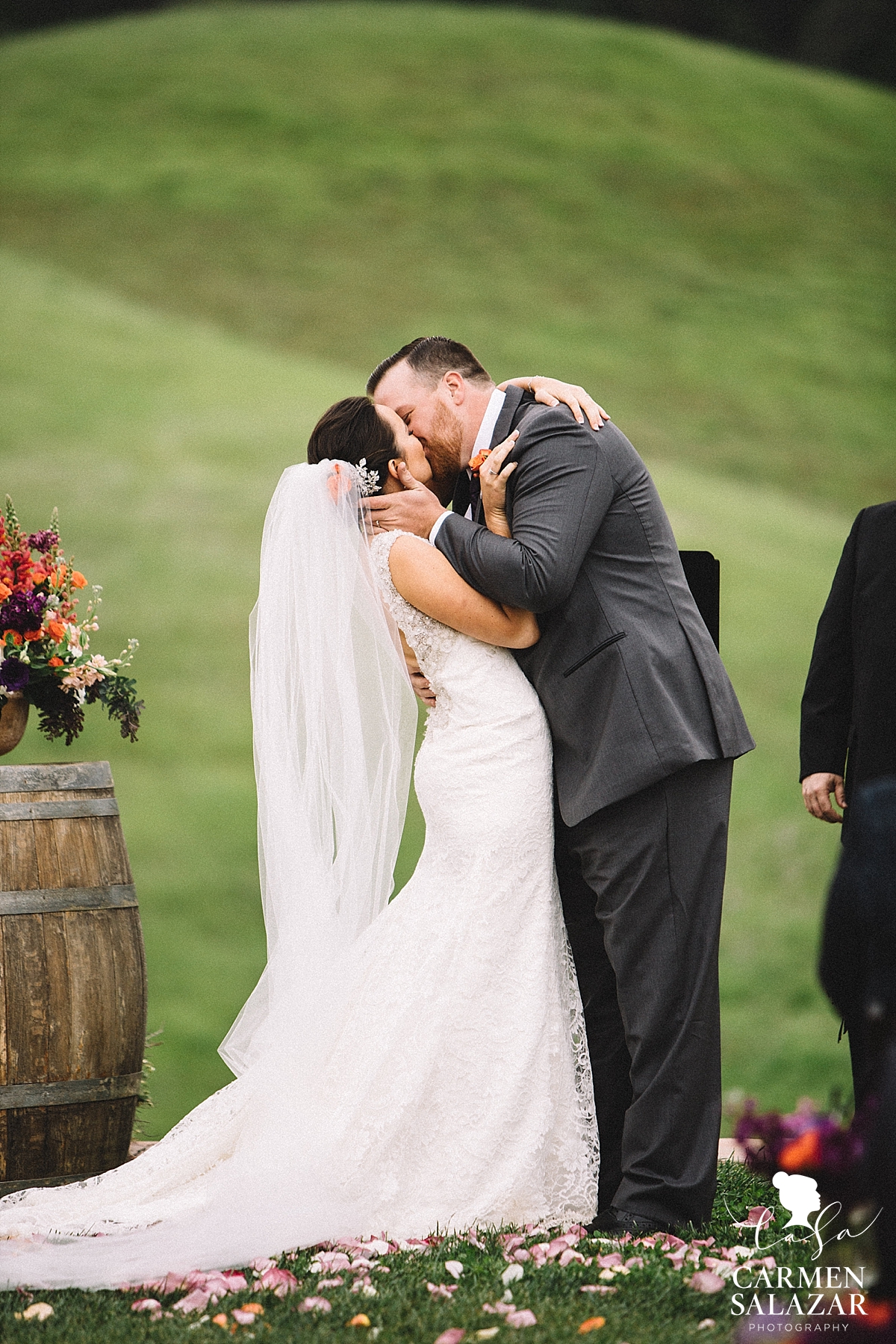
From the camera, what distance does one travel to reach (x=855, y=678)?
3.12m

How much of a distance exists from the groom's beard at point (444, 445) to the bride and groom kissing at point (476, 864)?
11 mm

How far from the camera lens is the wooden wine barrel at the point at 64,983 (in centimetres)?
303

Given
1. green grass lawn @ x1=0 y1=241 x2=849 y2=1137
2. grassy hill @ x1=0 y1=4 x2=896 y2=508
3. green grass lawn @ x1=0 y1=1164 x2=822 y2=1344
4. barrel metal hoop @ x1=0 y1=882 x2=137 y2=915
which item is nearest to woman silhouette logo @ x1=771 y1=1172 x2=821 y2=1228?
green grass lawn @ x1=0 y1=1164 x2=822 y2=1344

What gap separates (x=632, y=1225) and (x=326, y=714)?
132cm

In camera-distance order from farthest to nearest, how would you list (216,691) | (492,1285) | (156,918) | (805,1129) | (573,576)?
(216,691) < (156,918) < (573,576) < (492,1285) < (805,1129)

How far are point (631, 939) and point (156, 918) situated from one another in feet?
20.2

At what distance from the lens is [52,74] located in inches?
723

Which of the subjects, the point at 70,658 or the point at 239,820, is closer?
the point at 70,658

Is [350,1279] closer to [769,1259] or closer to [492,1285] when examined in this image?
[492,1285]

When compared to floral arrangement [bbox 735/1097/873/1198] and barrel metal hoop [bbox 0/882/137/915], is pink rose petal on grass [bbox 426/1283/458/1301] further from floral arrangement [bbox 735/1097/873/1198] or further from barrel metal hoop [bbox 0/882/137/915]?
barrel metal hoop [bbox 0/882/137/915]

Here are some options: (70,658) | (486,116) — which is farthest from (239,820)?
(486,116)

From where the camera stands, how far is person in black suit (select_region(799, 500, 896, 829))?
302 centimetres

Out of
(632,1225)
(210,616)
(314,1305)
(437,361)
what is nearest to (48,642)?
(437,361)

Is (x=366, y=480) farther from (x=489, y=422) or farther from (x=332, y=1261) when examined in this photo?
(x=332, y=1261)
